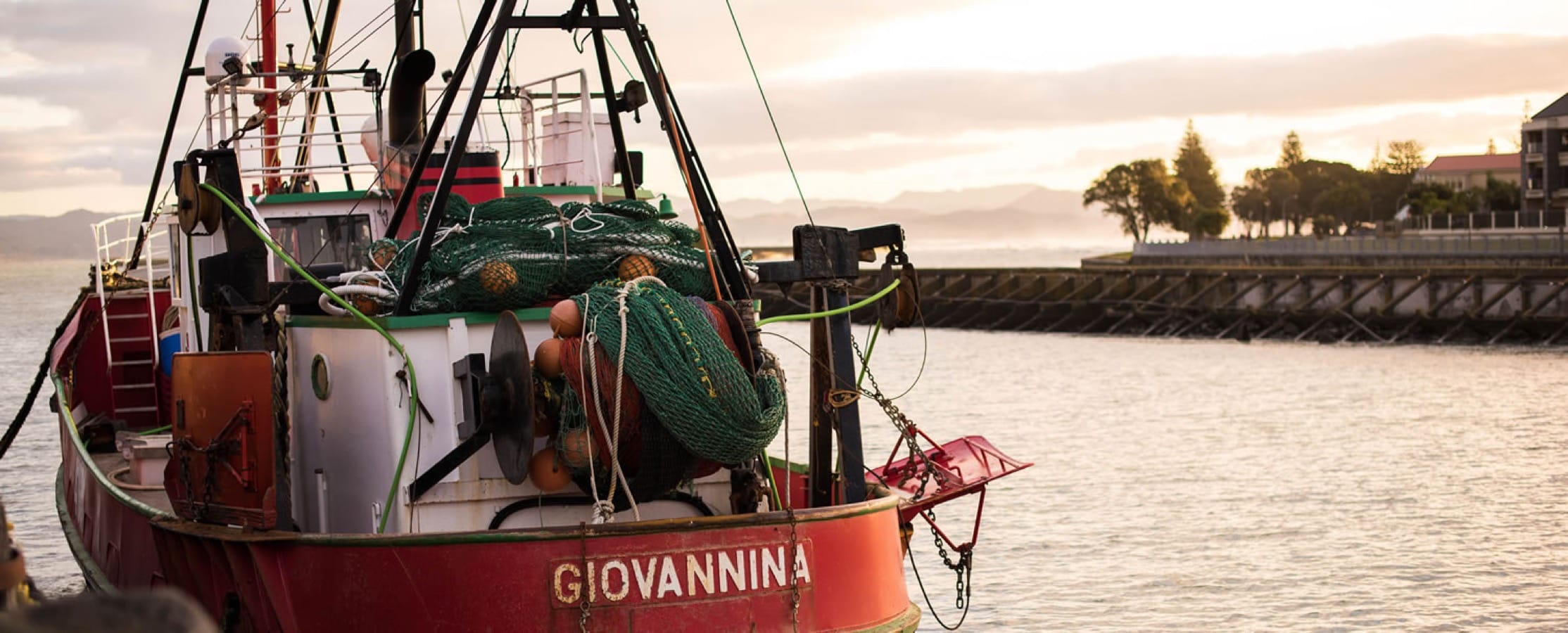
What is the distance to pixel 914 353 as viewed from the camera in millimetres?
59969

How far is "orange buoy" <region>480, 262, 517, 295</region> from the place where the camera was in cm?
838

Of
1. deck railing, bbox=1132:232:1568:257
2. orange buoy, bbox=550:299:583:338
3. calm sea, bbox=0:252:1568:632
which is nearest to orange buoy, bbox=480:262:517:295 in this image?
orange buoy, bbox=550:299:583:338

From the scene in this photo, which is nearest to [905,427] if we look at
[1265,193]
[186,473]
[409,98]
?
[186,473]

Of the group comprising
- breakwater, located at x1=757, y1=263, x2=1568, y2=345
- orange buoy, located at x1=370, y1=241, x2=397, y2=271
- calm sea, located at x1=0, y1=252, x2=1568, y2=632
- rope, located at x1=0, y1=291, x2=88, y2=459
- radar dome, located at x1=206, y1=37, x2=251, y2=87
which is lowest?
calm sea, located at x1=0, y1=252, x2=1568, y2=632

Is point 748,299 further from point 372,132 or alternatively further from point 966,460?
point 372,132

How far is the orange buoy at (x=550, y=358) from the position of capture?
26.2ft

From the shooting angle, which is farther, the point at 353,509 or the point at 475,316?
the point at 353,509

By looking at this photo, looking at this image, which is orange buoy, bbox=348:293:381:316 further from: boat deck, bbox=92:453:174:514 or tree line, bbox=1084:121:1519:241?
tree line, bbox=1084:121:1519:241

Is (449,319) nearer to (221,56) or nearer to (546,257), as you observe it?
(546,257)

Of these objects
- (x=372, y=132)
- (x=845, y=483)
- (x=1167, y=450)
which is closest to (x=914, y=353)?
(x=1167, y=450)

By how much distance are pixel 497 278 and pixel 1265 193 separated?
149 m

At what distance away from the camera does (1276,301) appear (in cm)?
5531

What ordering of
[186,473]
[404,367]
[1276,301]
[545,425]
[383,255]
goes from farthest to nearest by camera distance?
[1276,301]
[383,255]
[186,473]
[404,367]
[545,425]

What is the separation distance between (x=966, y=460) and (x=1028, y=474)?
1568 centimetres
